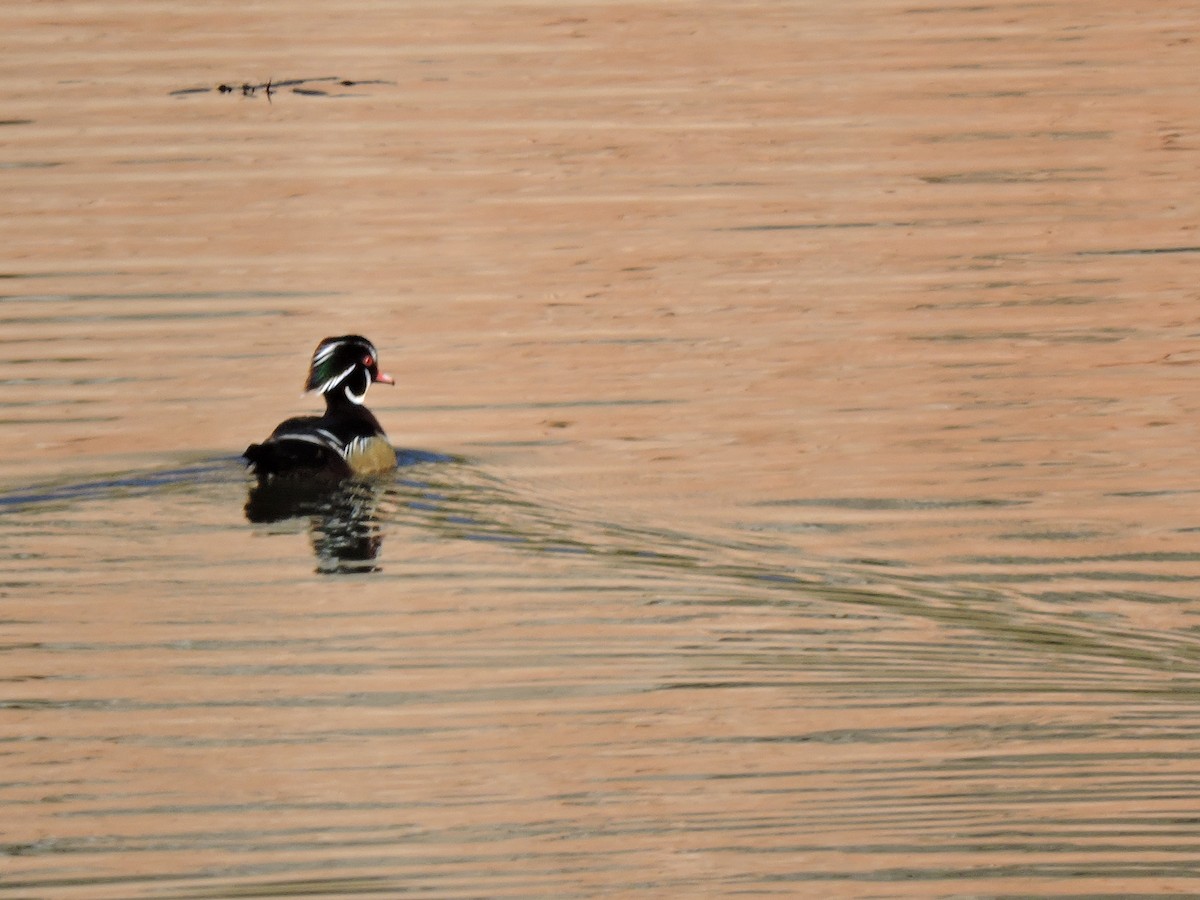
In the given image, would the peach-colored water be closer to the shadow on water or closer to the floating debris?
the shadow on water

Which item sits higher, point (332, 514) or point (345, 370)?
point (345, 370)

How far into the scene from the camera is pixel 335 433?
12.9 meters

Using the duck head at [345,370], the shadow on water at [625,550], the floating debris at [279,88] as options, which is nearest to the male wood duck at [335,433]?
the duck head at [345,370]

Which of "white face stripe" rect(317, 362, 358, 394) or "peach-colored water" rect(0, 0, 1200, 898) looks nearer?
"peach-colored water" rect(0, 0, 1200, 898)

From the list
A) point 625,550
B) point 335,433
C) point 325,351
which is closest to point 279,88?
point 325,351

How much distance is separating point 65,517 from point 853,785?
5.04 metres

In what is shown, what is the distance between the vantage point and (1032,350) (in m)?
14.9

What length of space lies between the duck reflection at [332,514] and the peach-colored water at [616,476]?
0.23 feet

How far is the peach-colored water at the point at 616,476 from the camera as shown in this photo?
8.03 m

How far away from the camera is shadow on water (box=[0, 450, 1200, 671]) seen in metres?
9.80

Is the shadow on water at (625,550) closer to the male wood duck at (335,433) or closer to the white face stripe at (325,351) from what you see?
the male wood duck at (335,433)

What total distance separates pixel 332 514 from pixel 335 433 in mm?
736

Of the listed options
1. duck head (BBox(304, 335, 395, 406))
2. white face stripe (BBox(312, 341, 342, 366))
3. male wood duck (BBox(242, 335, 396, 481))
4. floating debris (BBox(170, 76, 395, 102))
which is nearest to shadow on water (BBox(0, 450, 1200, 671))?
male wood duck (BBox(242, 335, 396, 481))

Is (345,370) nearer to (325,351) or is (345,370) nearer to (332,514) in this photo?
(325,351)
